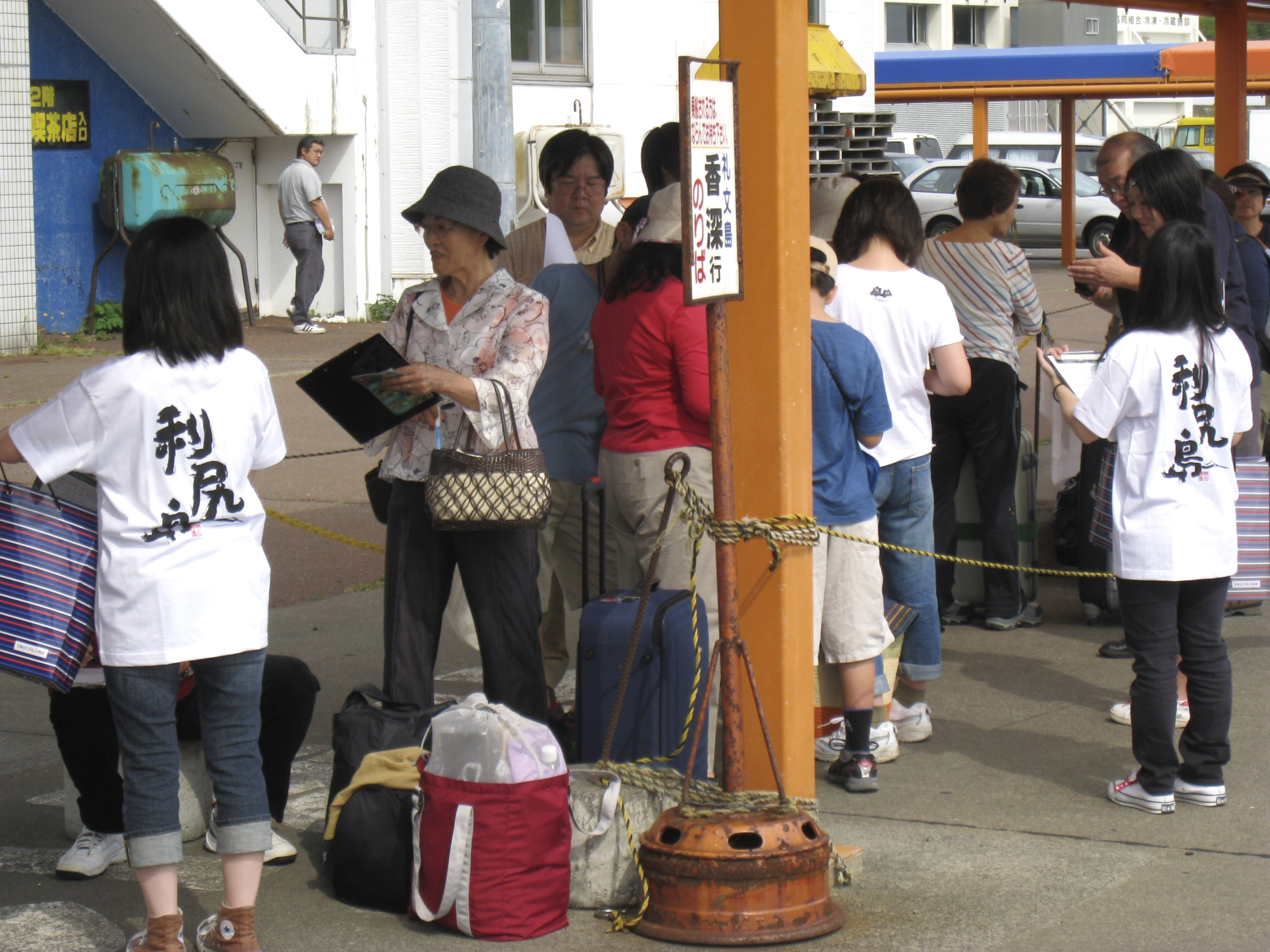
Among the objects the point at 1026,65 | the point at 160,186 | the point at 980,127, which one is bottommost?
the point at 160,186

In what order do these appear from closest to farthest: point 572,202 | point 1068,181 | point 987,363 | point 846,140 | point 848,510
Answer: point 848,510 → point 572,202 → point 987,363 → point 846,140 → point 1068,181

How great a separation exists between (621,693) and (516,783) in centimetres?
43

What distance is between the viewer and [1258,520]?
5266 millimetres

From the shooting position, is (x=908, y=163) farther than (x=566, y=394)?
Yes

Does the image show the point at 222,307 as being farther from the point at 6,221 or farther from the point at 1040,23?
the point at 1040,23

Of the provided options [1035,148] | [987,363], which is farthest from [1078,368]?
[1035,148]

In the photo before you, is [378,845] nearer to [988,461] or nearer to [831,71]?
[988,461]

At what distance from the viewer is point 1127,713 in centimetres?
546

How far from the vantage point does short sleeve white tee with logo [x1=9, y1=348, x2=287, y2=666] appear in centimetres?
346

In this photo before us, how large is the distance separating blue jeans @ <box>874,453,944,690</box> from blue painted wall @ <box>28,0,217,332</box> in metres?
11.3

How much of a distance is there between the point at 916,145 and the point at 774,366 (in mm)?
33010

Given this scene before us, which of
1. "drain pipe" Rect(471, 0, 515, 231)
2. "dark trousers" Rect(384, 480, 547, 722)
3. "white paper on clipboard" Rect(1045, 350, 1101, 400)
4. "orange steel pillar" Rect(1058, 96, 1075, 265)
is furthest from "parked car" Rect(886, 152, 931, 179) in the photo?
"dark trousers" Rect(384, 480, 547, 722)

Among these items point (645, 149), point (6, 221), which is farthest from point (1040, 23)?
point (645, 149)

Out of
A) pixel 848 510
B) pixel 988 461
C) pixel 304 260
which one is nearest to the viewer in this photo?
pixel 848 510
